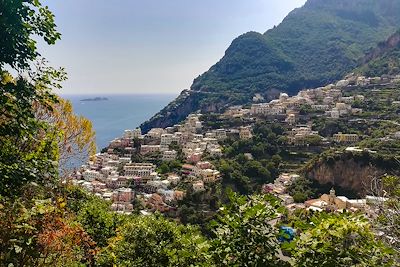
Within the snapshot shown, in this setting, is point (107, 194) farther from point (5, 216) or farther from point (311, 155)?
point (5, 216)

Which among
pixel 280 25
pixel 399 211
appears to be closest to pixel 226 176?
pixel 399 211

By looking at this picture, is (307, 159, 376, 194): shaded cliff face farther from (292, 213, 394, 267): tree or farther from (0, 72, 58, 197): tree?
(292, 213, 394, 267): tree

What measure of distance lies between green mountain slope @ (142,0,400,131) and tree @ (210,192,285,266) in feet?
320

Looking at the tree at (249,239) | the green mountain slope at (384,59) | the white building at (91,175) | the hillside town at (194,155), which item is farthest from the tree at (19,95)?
the green mountain slope at (384,59)

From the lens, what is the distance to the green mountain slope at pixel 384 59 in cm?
7888

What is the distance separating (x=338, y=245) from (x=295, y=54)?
139482mm

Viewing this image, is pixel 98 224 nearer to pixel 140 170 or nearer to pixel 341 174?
pixel 341 174

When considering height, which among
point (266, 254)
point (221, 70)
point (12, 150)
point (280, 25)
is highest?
point (280, 25)

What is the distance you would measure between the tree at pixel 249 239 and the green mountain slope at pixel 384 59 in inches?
3267

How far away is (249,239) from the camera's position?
10.3 feet

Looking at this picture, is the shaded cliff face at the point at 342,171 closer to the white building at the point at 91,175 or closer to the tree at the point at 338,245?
the white building at the point at 91,175

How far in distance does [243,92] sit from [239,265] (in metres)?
109

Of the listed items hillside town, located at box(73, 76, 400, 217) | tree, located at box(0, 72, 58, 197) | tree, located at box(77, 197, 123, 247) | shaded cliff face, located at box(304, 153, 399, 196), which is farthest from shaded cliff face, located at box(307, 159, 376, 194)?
tree, located at box(0, 72, 58, 197)

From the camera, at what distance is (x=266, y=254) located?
316cm
